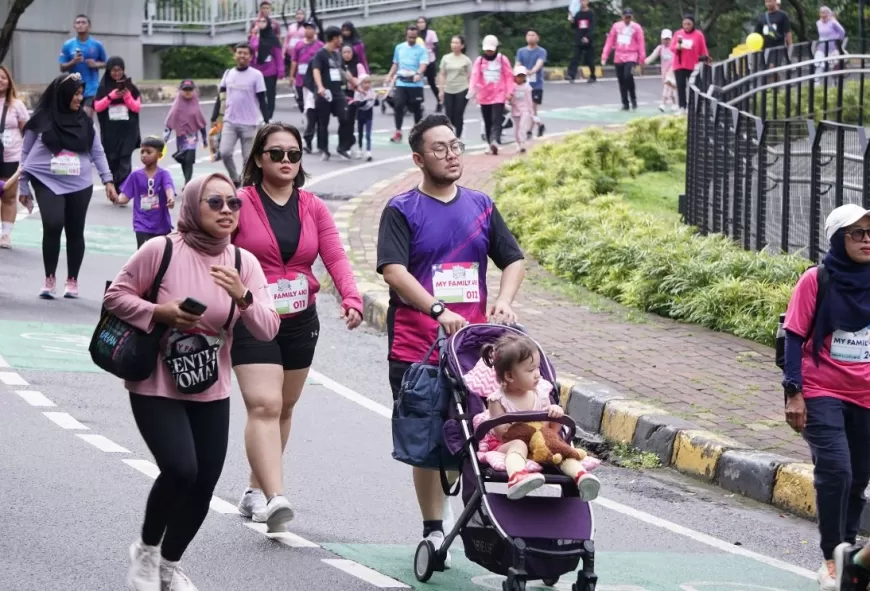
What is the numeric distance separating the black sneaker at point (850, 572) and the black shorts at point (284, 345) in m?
2.52

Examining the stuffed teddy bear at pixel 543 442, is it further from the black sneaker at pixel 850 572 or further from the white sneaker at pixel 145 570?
the white sneaker at pixel 145 570

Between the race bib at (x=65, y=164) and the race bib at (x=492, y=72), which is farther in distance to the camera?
the race bib at (x=492, y=72)

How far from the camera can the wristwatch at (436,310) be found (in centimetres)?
684

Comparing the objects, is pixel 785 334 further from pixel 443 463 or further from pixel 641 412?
pixel 641 412

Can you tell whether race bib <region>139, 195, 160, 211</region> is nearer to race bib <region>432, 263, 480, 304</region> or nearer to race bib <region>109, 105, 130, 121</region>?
race bib <region>109, 105, 130, 121</region>

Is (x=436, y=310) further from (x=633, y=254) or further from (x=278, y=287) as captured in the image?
(x=633, y=254)

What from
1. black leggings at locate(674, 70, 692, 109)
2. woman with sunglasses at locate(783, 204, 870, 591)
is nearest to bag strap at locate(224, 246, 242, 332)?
woman with sunglasses at locate(783, 204, 870, 591)

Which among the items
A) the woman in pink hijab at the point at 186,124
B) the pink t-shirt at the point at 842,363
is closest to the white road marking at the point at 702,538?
the pink t-shirt at the point at 842,363

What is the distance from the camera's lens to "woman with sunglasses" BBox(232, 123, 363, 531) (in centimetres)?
730

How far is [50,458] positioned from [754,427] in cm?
393

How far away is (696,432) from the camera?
9.34m

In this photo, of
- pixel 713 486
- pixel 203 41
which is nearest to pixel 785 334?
pixel 713 486

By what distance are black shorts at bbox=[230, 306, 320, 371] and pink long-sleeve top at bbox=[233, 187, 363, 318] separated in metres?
0.07

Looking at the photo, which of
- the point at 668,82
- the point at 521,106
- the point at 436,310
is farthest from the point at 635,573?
the point at 668,82
